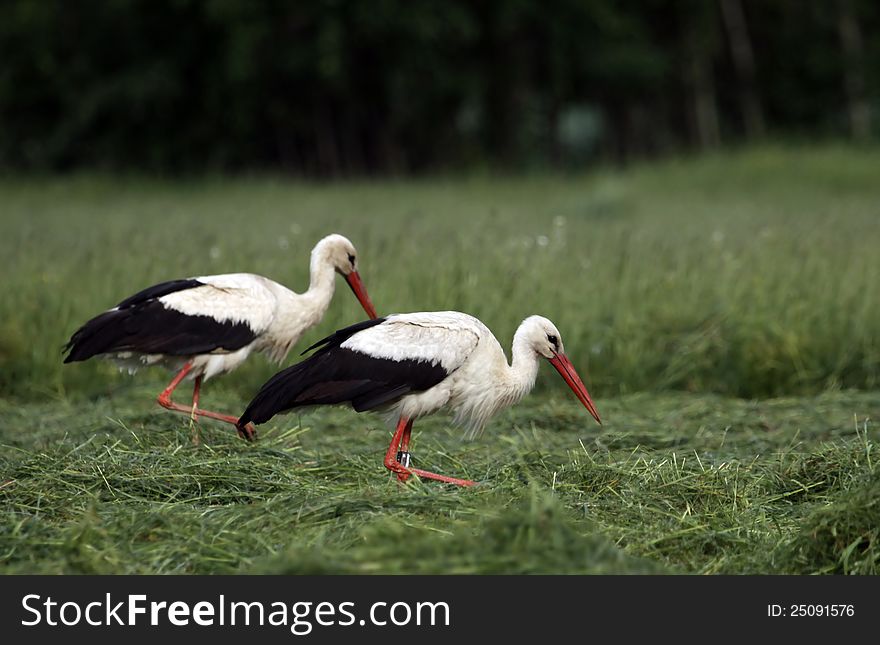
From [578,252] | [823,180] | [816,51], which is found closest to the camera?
[578,252]

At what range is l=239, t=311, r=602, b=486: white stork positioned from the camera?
5379 millimetres

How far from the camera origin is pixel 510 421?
687 centimetres

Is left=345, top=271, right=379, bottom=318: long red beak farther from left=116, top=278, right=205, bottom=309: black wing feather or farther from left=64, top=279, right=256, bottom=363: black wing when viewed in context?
left=116, top=278, right=205, bottom=309: black wing feather

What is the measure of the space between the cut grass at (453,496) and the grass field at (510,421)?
0.05 feet

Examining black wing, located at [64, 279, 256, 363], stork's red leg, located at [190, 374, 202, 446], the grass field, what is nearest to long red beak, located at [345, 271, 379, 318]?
the grass field

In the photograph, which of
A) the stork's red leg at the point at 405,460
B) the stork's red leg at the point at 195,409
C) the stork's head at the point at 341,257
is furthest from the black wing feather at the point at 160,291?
the stork's red leg at the point at 405,460

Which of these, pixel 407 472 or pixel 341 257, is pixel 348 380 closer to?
pixel 407 472

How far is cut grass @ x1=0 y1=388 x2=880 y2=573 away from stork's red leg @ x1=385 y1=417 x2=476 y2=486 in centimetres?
9

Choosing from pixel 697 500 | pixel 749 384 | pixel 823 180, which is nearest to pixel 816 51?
pixel 823 180

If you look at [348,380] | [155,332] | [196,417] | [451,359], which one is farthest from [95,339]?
[451,359]
